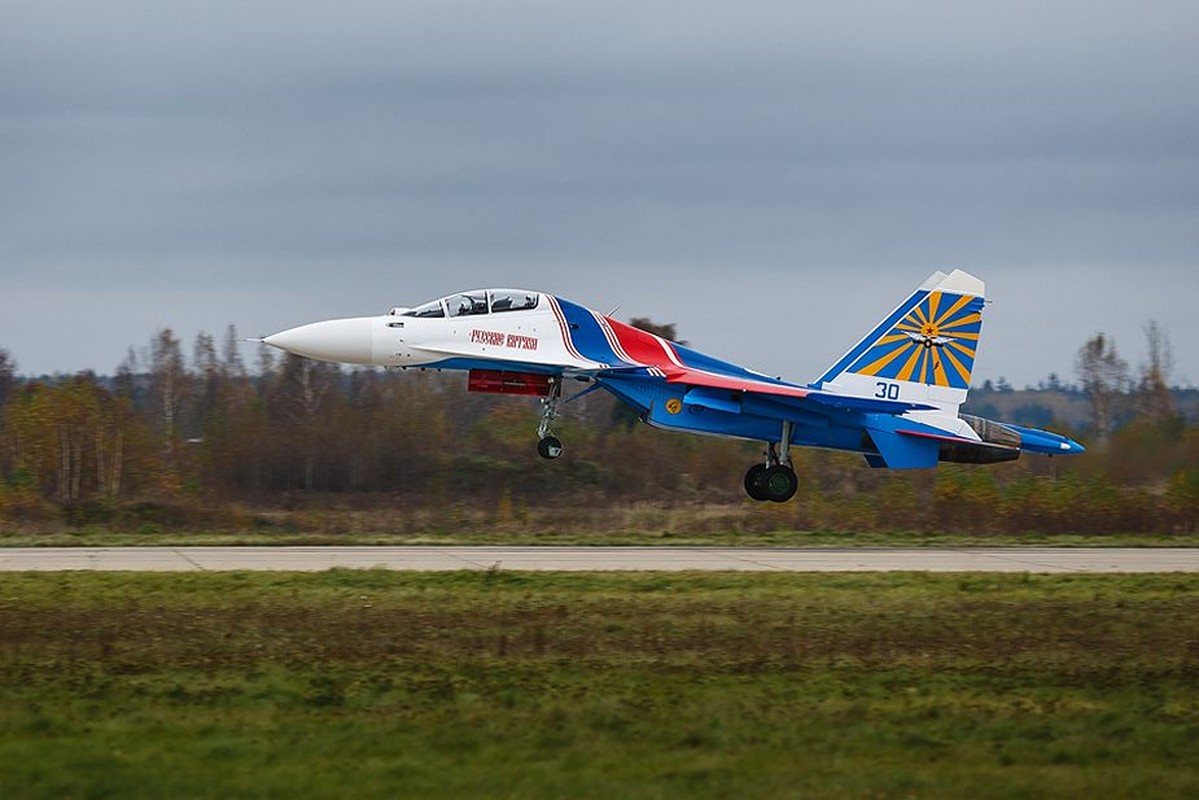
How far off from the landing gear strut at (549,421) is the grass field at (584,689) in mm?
8214

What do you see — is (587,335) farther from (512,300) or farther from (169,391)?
(169,391)

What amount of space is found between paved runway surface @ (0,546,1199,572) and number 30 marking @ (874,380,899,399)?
4.76 metres

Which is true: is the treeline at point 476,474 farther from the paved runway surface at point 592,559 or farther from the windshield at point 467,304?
the paved runway surface at point 592,559

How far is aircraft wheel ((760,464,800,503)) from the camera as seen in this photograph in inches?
1134

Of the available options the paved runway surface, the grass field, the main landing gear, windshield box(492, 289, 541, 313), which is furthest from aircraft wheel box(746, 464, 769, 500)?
the grass field

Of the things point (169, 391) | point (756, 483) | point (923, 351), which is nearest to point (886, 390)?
point (923, 351)

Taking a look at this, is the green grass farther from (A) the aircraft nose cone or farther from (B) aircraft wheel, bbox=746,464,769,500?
(A) the aircraft nose cone

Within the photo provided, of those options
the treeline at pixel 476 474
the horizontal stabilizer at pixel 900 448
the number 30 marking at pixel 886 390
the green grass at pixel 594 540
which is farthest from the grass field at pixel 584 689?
the treeline at pixel 476 474

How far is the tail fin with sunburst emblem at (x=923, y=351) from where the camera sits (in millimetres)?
29453

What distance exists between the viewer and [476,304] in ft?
90.4

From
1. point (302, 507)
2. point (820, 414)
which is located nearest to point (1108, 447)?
point (820, 414)

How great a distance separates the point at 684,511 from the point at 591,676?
2339cm

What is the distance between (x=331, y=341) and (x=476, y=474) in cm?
1216

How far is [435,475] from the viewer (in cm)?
3888
